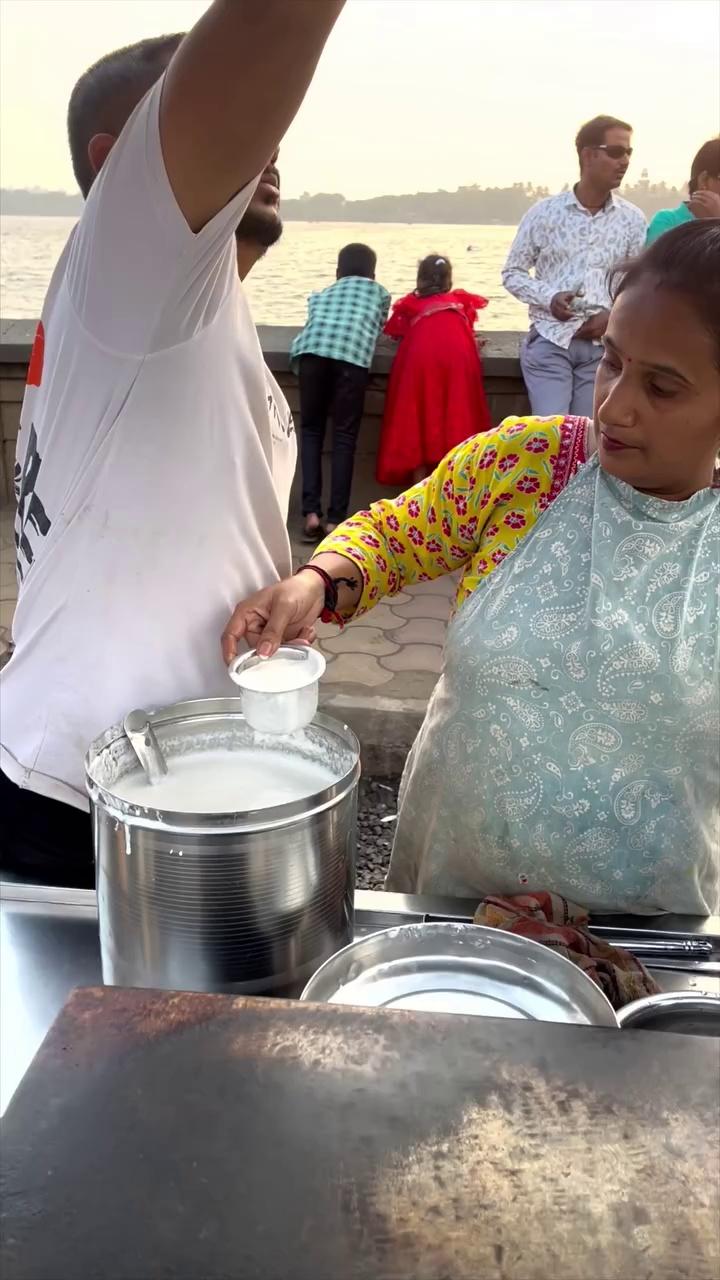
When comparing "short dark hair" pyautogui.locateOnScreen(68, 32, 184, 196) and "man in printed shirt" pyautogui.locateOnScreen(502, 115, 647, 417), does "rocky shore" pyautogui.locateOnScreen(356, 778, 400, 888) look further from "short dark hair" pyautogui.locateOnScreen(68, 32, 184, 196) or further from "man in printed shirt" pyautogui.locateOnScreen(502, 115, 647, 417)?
"man in printed shirt" pyautogui.locateOnScreen(502, 115, 647, 417)

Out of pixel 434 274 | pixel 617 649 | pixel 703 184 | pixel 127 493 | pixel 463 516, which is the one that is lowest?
pixel 617 649

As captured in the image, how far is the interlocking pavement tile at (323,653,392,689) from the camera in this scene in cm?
382

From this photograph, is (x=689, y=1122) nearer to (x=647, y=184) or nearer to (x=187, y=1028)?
(x=187, y=1028)

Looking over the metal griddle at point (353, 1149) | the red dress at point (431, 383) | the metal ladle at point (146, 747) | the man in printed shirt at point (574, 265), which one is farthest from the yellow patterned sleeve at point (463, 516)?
the red dress at point (431, 383)

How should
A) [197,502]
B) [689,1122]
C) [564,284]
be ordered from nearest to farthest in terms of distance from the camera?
[689,1122], [197,502], [564,284]

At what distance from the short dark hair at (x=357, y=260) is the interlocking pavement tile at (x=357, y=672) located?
8.52 feet

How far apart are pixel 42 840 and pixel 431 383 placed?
14.4 feet

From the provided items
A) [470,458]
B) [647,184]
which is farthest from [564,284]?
[470,458]

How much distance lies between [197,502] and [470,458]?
49 centimetres

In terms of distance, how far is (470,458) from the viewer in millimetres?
1414

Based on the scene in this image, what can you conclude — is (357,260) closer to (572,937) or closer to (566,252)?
(566,252)

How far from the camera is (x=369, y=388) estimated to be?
5.62 m

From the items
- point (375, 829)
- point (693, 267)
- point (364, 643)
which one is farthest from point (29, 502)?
point (364, 643)

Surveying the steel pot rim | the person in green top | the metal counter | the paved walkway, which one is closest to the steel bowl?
the metal counter
